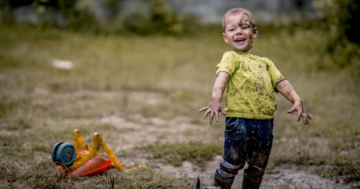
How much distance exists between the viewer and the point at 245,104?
96.4 inches

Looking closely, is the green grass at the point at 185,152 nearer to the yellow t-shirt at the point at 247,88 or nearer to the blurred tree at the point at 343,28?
the yellow t-shirt at the point at 247,88

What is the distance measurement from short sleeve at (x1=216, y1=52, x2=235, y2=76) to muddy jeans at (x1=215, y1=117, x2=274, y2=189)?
1.31ft

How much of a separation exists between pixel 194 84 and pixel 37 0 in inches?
163

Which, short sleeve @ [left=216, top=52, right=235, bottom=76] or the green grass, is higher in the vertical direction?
short sleeve @ [left=216, top=52, right=235, bottom=76]

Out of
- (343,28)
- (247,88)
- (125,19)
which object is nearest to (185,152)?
(247,88)

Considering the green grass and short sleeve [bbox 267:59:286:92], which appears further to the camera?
the green grass

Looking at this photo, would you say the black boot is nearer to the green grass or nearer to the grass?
the grass

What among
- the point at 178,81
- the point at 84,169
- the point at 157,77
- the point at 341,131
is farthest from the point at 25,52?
the point at 341,131

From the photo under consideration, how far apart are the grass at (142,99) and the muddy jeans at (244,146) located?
61 cm

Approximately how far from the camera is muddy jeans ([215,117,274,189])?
7.96 ft

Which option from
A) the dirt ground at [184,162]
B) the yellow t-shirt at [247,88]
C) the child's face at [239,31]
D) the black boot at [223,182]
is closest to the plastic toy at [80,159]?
the dirt ground at [184,162]

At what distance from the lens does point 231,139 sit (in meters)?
2.44

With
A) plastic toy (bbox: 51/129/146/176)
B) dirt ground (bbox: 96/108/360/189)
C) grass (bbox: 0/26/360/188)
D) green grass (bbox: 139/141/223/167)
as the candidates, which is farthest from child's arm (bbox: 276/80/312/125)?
plastic toy (bbox: 51/129/146/176)

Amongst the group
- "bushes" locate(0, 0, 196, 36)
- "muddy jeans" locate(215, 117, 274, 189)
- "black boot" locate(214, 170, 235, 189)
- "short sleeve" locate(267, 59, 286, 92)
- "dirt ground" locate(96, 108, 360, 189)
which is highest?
"bushes" locate(0, 0, 196, 36)
